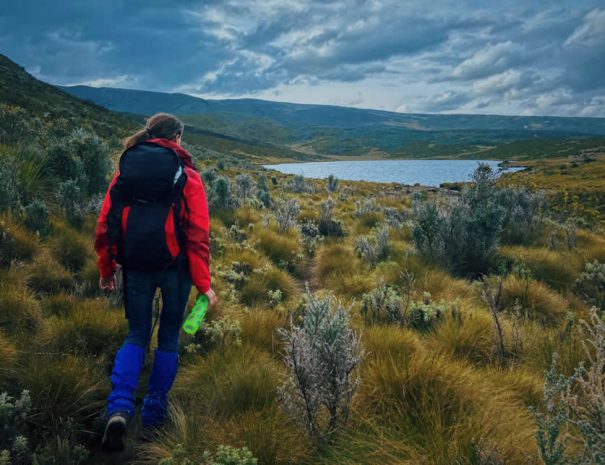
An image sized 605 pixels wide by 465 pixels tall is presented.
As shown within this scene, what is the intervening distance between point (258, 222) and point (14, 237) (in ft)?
17.6

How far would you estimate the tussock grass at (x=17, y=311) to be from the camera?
12.1 ft

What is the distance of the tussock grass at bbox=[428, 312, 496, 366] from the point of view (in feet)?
12.4

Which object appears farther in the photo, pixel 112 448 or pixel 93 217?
pixel 93 217

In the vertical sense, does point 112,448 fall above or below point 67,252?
below

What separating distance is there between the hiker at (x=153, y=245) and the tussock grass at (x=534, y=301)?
415 cm

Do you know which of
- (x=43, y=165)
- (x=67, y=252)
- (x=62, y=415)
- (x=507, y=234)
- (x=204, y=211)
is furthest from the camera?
(x=507, y=234)

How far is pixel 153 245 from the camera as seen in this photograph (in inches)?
117

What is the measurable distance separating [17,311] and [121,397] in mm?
1869

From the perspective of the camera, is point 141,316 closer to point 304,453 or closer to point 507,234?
point 304,453

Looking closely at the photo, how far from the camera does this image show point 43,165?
313 inches

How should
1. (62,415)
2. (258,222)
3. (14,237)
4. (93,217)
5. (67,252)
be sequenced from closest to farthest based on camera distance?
(62,415) → (14,237) → (67,252) → (93,217) → (258,222)

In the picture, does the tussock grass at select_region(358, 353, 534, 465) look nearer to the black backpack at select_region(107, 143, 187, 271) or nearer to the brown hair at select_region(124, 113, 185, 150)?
the black backpack at select_region(107, 143, 187, 271)

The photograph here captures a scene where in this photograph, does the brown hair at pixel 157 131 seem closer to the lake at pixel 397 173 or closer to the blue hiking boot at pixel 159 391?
the blue hiking boot at pixel 159 391

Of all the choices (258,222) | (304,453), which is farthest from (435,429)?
(258,222)
